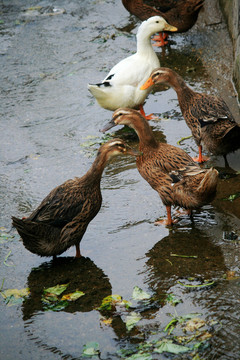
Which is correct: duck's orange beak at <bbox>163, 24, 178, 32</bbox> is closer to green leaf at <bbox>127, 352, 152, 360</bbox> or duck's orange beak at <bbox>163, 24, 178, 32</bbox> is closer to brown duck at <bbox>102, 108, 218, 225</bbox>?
brown duck at <bbox>102, 108, 218, 225</bbox>

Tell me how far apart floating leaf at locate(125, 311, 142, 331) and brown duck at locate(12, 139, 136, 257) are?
3.63ft

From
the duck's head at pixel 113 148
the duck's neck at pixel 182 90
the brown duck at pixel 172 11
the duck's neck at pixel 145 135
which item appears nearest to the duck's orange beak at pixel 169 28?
the brown duck at pixel 172 11

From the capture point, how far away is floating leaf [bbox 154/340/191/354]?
3.84 metres

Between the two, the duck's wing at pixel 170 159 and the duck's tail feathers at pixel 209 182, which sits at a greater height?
the duck's tail feathers at pixel 209 182

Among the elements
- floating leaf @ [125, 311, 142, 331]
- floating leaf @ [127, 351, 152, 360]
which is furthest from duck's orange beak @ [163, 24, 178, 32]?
floating leaf @ [127, 351, 152, 360]

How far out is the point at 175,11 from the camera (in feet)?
31.9

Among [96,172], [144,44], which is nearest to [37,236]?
[96,172]

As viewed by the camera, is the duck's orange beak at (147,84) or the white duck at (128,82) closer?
the duck's orange beak at (147,84)

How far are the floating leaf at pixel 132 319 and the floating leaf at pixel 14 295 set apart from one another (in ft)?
3.35

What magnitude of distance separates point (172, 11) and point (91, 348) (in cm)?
736

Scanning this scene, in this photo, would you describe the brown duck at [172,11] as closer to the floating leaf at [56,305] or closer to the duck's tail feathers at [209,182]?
the duck's tail feathers at [209,182]

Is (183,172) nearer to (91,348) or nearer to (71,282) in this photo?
(71,282)

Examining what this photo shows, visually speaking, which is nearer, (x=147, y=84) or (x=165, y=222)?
(x=165, y=222)

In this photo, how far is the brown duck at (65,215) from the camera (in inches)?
196
